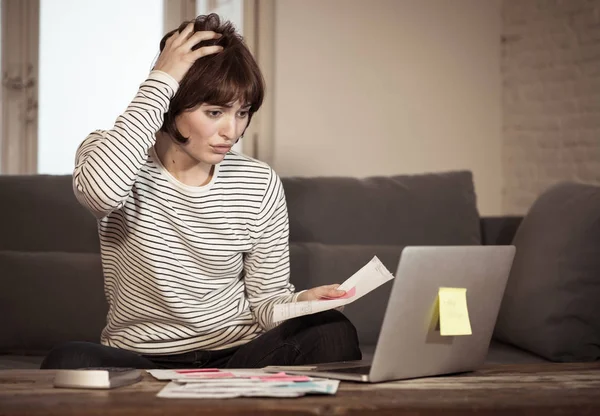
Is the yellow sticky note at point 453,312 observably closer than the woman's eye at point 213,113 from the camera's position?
Yes

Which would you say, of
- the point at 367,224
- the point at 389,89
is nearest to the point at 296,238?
the point at 367,224

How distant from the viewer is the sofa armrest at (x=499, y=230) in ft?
8.78

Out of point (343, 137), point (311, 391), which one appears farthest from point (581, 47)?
point (311, 391)

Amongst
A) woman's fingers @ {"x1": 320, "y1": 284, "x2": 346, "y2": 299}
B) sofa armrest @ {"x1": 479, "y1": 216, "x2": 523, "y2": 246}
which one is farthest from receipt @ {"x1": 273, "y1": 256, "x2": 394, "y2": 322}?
sofa armrest @ {"x1": 479, "y1": 216, "x2": 523, "y2": 246}

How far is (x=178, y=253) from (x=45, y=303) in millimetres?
713

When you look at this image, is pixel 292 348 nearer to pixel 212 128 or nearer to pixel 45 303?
pixel 212 128

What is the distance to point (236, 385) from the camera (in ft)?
3.91

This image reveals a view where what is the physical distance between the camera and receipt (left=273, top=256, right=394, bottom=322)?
143 cm

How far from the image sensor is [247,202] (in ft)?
6.08

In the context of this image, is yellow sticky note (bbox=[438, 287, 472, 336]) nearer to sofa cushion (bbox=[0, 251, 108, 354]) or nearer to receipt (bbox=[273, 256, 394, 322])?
receipt (bbox=[273, 256, 394, 322])

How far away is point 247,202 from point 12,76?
2.57 metres

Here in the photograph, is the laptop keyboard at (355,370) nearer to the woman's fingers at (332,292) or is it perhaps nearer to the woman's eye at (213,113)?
the woman's fingers at (332,292)

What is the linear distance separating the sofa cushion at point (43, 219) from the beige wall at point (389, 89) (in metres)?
1.73

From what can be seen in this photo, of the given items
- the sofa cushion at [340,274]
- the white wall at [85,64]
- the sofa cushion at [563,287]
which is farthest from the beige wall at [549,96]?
the white wall at [85,64]
